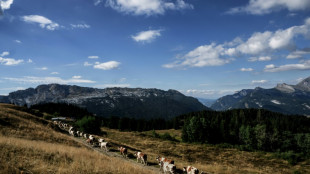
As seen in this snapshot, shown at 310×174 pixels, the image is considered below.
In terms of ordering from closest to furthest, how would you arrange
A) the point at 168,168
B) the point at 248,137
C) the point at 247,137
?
the point at 168,168 < the point at 248,137 < the point at 247,137

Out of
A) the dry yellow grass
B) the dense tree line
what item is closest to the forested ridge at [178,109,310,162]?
the dense tree line

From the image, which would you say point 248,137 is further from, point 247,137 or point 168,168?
point 168,168

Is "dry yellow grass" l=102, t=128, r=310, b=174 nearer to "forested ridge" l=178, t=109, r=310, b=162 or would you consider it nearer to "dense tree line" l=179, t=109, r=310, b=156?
"forested ridge" l=178, t=109, r=310, b=162

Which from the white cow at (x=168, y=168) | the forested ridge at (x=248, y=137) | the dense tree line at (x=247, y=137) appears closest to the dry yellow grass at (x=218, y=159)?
the white cow at (x=168, y=168)

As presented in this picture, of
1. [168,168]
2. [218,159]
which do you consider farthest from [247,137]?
[168,168]

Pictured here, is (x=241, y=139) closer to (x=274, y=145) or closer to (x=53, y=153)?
(x=274, y=145)

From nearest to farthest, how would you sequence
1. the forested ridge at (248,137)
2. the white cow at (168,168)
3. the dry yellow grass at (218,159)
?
1. the white cow at (168,168)
2. the dry yellow grass at (218,159)
3. the forested ridge at (248,137)

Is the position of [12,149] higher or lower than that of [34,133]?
higher

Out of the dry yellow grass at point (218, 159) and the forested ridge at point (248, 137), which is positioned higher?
the dry yellow grass at point (218, 159)

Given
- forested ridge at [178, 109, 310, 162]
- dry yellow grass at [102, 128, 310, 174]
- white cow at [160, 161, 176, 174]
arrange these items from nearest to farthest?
white cow at [160, 161, 176, 174] → dry yellow grass at [102, 128, 310, 174] → forested ridge at [178, 109, 310, 162]

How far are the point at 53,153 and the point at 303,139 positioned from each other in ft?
499

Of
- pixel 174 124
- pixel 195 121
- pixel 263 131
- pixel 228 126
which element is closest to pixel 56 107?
pixel 174 124

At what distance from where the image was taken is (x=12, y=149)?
14.5 meters

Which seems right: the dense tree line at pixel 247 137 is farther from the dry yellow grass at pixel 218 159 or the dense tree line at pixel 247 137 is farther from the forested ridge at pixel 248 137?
the dry yellow grass at pixel 218 159
